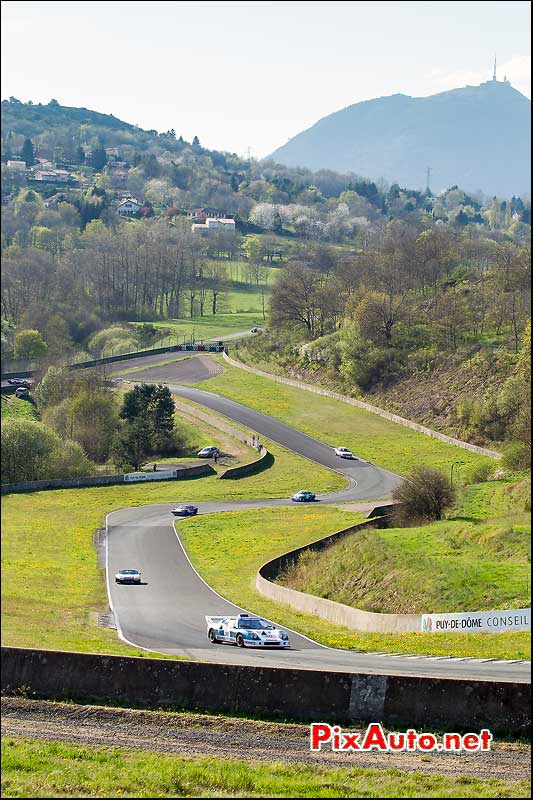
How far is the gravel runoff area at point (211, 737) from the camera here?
19625mm

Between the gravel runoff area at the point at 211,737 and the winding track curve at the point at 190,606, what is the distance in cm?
357

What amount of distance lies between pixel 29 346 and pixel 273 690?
57.0m

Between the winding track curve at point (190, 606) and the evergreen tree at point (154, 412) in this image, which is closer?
the winding track curve at point (190, 606)

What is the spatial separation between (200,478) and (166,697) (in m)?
47.6

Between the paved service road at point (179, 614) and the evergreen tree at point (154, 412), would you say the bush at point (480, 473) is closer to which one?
the paved service road at point (179, 614)

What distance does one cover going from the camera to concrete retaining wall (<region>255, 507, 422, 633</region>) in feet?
116

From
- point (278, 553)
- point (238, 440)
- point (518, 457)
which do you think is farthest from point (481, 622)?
point (238, 440)

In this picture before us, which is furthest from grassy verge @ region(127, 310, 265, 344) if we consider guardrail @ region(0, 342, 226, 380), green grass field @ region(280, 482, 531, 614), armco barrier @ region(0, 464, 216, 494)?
green grass field @ region(280, 482, 531, 614)

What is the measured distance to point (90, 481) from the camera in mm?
59625

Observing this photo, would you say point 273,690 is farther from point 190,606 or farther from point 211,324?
point 211,324

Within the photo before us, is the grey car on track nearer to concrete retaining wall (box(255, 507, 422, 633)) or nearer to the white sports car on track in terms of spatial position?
concrete retaining wall (box(255, 507, 422, 633))

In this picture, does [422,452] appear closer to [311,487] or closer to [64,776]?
[311,487]

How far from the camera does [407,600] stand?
125 ft

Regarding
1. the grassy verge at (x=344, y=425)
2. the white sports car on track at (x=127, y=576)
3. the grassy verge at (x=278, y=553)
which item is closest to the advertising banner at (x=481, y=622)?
the grassy verge at (x=278, y=553)
